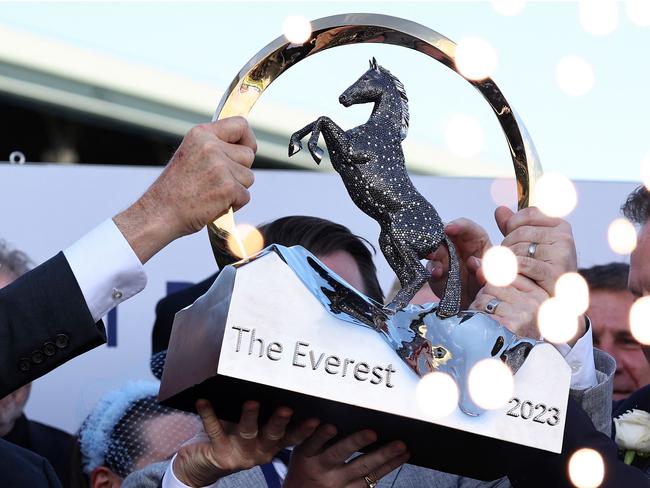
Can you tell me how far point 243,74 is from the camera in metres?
1.33

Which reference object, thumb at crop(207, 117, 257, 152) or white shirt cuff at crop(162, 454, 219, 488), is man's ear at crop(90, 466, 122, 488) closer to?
white shirt cuff at crop(162, 454, 219, 488)

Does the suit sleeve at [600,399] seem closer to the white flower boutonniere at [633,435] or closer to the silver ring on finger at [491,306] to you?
the white flower boutonniere at [633,435]

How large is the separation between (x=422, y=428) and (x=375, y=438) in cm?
9

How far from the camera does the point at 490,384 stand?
1193mm

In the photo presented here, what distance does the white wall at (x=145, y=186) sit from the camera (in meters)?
2.40

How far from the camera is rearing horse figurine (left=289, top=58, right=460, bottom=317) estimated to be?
1.25 metres

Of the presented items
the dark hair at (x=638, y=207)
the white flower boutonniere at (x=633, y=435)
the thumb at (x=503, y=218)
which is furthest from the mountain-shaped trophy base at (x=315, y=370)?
the dark hair at (x=638, y=207)

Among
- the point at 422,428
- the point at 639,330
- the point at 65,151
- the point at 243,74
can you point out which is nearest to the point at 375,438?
the point at 422,428

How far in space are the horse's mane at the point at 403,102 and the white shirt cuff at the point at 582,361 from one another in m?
0.35

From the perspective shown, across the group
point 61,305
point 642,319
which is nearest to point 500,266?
point 61,305

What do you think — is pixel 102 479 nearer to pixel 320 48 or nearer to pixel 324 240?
pixel 324 240

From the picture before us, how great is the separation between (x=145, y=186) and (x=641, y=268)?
3.59 feet

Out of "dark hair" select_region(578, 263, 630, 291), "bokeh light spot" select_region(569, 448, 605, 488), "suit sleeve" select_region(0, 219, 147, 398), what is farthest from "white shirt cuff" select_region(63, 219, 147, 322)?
"dark hair" select_region(578, 263, 630, 291)

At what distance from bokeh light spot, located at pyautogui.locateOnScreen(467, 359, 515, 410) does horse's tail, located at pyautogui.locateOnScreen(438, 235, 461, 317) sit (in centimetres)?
8
